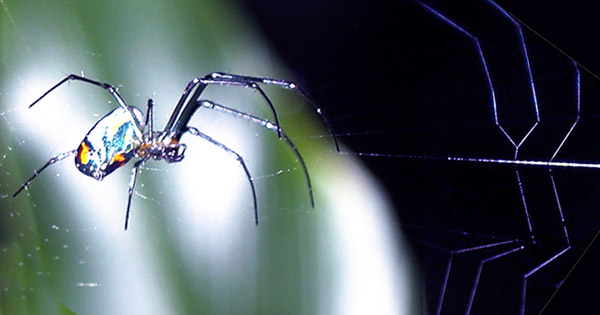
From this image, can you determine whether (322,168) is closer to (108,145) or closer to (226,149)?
(226,149)

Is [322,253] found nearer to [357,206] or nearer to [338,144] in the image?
[357,206]

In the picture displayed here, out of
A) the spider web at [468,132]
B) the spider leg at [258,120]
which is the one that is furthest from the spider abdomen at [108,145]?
the spider web at [468,132]

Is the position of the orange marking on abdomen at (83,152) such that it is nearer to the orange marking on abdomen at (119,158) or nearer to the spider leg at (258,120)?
the orange marking on abdomen at (119,158)

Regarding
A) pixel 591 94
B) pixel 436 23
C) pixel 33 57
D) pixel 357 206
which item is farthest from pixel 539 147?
pixel 33 57

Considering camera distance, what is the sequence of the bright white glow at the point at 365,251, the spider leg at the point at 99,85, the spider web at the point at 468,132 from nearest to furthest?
the spider web at the point at 468,132 → the spider leg at the point at 99,85 → the bright white glow at the point at 365,251

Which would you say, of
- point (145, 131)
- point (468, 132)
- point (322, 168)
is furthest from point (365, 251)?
point (145, 131)

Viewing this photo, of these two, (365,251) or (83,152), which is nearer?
(83,152)

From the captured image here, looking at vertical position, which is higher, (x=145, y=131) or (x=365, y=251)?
(x=145, y=131)
